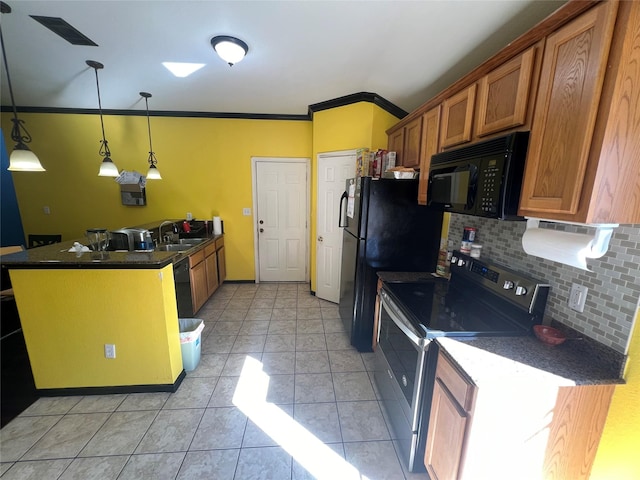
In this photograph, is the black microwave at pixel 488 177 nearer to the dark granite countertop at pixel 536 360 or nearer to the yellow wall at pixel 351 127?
the dark granite countertop at pixel 536 360

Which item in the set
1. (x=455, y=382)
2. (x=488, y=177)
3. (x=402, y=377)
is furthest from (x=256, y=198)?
(x=455, y=382)

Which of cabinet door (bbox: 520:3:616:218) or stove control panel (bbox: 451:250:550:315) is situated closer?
cabinet door (bbox: 520:3:616:218)

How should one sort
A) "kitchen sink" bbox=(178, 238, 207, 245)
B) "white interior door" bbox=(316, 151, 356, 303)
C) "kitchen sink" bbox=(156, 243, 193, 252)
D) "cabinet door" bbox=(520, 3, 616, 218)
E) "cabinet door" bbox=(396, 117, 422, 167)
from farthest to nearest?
1. "kitchen sink" bbox=(178, 238, 207, 245)
2. "white interior door" bbox=(316, 151, 356, 303)
3. "kitchen sink" bbox=(156, 243, 193, 252)
4. "cabinet door" bbox=(396, 117, 422, 167)
5. "cabinet door" bbox=(520, 3, 616, 218)

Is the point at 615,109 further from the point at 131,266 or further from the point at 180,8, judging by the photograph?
the point at 131,266

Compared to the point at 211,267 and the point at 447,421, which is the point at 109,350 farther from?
the point at 447,421

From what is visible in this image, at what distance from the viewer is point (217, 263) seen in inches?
150

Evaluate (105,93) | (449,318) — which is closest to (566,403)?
(449,318)

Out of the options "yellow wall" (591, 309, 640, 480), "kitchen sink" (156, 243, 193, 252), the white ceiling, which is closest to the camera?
"yellow wall" (591, 309, 640, 480)

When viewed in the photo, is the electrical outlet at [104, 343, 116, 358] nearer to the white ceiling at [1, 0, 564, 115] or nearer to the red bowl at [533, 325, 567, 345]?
the white ceiling at [1, 0, 564, 115]

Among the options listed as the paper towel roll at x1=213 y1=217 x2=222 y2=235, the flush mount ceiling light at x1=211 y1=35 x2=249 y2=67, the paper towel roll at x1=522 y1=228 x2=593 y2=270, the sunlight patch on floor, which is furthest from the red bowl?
the paper towel roll at x1=213 y1=217 x2=222 y2=235

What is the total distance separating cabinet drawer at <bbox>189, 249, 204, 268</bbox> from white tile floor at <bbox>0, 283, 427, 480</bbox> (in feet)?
3.22

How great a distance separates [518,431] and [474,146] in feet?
4.20

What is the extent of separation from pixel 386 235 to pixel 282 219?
2.29m

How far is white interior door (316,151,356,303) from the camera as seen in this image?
323cm
